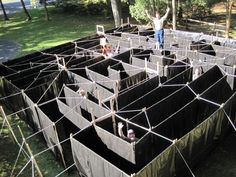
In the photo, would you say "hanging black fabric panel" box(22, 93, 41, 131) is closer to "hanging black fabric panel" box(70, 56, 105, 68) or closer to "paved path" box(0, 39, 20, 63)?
"hanging black fabric panel" box(70, 56, 105, 68)

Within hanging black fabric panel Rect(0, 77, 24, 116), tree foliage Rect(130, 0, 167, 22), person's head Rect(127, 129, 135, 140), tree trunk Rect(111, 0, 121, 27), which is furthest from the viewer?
tree trunk Rect(111, 0, 121, 27)

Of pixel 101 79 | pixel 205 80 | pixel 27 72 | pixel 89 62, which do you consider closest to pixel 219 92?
pixel 205 80

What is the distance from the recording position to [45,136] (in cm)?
1168

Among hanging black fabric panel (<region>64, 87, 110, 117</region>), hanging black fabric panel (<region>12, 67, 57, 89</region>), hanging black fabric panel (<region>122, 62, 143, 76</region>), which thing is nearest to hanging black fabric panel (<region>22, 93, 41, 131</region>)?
hanging black fabric panel (<region>64, 87, 110, 117</region>)

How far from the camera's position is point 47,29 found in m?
31.5

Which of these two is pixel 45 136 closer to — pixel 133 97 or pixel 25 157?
pixel 25 157

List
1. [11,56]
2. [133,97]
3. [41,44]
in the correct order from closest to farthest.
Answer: [133,97]
[11,56]
[41,44]

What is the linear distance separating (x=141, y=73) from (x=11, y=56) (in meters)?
14.4

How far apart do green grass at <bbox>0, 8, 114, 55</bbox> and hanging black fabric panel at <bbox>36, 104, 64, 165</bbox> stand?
1438 cm

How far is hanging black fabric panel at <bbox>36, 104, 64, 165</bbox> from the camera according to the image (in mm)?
10645

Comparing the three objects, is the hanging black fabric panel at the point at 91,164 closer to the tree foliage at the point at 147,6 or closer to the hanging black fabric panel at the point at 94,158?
the hanging black fabric panel at the point at 94,158

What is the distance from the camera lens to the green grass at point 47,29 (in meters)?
27.1

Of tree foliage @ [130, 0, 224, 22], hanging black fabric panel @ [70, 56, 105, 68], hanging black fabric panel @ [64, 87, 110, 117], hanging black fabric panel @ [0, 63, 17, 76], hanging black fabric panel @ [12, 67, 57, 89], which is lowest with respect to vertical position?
hanging black fabric panel @ [64, 87, 110, 117]

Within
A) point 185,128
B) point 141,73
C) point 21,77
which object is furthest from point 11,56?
point 185,128
